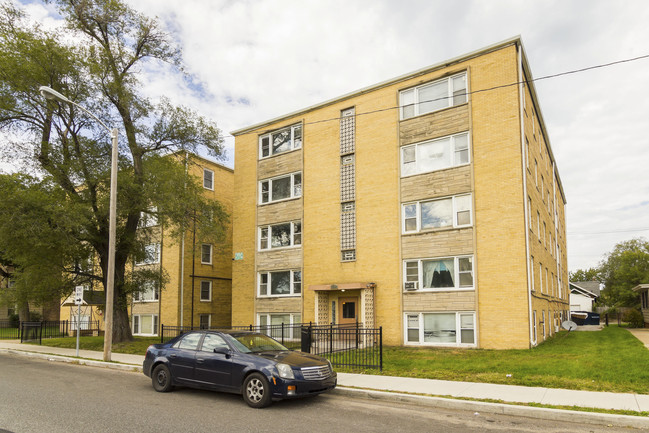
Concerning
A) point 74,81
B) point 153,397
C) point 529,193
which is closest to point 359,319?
point 529,193

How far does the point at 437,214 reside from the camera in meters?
19.9

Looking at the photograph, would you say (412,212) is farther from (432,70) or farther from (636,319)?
(636,319)

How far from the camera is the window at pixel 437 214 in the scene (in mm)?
19219

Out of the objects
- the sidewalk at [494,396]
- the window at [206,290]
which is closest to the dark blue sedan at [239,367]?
the sidewalk at [494,396]

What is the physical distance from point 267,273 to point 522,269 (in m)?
13.2

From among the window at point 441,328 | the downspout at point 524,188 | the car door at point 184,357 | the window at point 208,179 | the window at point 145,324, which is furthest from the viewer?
the window at point 208,179

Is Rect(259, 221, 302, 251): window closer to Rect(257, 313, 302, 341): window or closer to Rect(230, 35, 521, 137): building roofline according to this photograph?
Rect(257, 313, 302, 341): window

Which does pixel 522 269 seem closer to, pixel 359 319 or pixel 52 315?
pixel 359 319

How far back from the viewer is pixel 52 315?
46500 mm

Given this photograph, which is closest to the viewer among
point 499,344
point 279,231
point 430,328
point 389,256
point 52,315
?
point 499,344

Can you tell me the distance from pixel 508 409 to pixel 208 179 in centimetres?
2710

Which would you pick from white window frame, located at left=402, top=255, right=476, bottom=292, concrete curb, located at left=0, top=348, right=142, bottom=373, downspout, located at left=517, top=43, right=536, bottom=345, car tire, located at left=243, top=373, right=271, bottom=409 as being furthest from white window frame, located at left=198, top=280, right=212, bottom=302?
car tire, located at left=243, top=373, right=271, bottom=409

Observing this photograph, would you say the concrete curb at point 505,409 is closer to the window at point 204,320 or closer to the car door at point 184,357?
the car door at point 184,357

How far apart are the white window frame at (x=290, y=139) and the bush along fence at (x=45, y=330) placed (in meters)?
14.9
